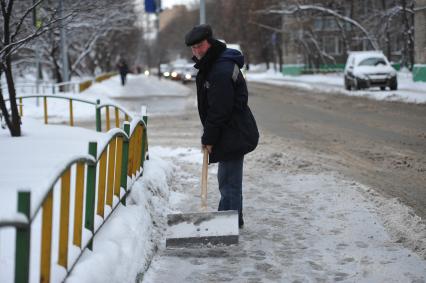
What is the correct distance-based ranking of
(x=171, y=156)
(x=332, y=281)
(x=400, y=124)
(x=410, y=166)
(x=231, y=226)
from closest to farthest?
(x=332, y=281) → (x=231, y=226) → (x=410, y=166) → (x=171, y=156) → (x=400, y=124)

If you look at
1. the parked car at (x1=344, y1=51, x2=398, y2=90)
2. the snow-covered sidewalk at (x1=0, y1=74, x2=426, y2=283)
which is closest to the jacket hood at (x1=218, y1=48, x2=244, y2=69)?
the snow-covered sidewalk at (x1=0, y1=74, x2=426, y2=283)

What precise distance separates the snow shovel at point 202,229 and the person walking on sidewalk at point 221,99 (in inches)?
19.5

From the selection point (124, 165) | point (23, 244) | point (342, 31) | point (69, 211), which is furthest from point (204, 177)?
point (342, 31)

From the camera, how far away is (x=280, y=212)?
6.72 m

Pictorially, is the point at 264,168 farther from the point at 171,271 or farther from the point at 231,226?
the point at 171,271

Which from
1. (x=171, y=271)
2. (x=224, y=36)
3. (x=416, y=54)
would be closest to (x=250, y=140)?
(x=171, y=271)

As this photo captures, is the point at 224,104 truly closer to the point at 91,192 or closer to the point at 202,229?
the point at 202,229

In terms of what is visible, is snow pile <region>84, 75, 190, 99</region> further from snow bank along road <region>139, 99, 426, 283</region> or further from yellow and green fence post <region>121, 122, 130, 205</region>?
yellow and green fence post <region>121, 122, 130, 205</region>

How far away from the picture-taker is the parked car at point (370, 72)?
89.0 ft

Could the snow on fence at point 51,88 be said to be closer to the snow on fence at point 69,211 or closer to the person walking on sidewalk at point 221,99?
the snow on fence at point 69,211

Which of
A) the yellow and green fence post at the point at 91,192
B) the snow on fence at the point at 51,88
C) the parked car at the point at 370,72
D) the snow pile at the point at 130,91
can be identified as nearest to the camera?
the yellow and green fence post at the point at 91,192

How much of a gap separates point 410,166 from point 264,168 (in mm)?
2053

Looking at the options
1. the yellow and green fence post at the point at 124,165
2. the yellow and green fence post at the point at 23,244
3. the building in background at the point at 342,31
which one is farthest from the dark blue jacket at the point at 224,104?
the building in background at the point at 342,31

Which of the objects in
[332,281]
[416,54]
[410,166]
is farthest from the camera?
[416,54]
